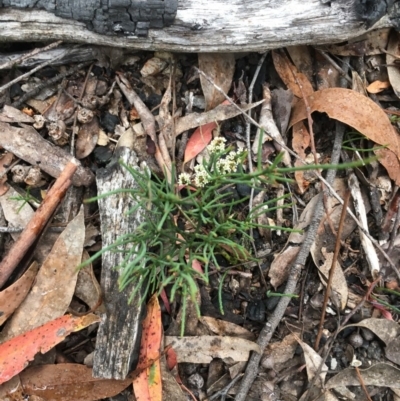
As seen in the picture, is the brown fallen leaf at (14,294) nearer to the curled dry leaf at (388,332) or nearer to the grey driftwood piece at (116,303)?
the grey driftwood piece at (116,303)

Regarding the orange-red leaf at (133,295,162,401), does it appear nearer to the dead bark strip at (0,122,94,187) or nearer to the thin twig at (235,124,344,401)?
the thin twig at (235,124,344,401)

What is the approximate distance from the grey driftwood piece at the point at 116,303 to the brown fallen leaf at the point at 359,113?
974 millimetres

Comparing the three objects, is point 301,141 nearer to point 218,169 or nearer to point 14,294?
point 218,169

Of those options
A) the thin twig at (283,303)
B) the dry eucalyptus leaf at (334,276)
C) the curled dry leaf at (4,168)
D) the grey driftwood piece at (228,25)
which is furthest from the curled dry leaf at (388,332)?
the curled dry leaf at (4,168)

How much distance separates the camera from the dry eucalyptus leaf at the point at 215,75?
2.35 meters

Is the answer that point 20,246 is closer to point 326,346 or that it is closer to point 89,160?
point 89,160

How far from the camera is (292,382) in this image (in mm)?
2223

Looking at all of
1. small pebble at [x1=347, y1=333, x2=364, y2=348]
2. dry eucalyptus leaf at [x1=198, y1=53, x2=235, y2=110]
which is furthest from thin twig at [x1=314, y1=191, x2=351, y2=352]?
dry eucalyptus leaf at [x1=198, y1=53, x2=235, y2=110]

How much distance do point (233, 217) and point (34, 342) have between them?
1.04 meters

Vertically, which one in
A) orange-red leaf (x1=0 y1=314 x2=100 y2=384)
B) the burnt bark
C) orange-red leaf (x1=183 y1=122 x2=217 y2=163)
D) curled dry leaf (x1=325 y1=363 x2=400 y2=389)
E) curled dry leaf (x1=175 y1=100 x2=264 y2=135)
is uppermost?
the burnt bark

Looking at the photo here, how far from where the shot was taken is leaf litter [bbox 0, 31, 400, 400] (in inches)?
85.0

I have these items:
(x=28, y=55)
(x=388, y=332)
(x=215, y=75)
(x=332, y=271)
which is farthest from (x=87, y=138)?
(x=388, y=332)

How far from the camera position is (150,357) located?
213 cm

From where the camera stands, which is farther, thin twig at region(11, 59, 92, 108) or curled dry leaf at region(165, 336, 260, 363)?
thin twig at region(11, 59, 92, 108)
